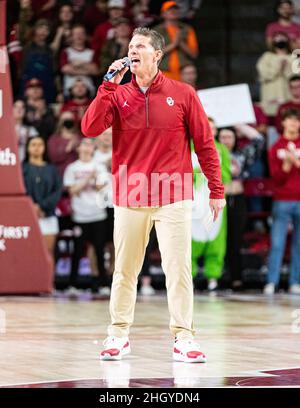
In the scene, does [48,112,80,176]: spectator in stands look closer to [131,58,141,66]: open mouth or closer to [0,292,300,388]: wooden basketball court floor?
[0,292,300,388]: wooden basketball court floor

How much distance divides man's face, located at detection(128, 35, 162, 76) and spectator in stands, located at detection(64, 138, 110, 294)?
6.49 m

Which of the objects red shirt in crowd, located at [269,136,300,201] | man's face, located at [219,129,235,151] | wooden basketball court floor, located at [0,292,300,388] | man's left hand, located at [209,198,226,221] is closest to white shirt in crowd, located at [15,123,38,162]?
wooden basketball court floor, located at [0,292,300,388]

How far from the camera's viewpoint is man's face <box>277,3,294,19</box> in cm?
1599

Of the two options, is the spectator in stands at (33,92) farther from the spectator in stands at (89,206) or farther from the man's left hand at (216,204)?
the man's left hand at (216,204)

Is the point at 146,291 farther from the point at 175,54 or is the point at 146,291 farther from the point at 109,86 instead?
the point at 109,86

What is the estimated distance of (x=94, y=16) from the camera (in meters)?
16.6

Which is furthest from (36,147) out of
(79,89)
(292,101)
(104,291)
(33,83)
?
(292,101)

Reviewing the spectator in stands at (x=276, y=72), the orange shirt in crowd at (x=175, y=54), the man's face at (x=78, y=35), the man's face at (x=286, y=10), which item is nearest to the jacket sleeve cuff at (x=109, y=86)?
the orange shirt in crowd at (x=175, y=54)

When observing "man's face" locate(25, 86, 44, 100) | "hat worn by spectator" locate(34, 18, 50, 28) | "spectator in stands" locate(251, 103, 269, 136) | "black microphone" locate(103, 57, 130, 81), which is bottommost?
"spectator in stands" locate(251, 103, 269, 136)

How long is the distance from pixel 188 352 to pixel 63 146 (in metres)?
7.53

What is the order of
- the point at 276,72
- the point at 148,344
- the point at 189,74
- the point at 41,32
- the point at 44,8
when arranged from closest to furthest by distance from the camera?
the point at 148,344 < the point at 189,74 < the point at 276,72 < the point at 41,32 < the point at 44,8

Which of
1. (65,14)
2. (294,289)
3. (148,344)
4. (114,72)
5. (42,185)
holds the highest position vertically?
(65,14)

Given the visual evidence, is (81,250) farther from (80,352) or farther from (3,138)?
(80,352)

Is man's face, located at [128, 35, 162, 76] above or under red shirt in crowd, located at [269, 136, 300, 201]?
above
